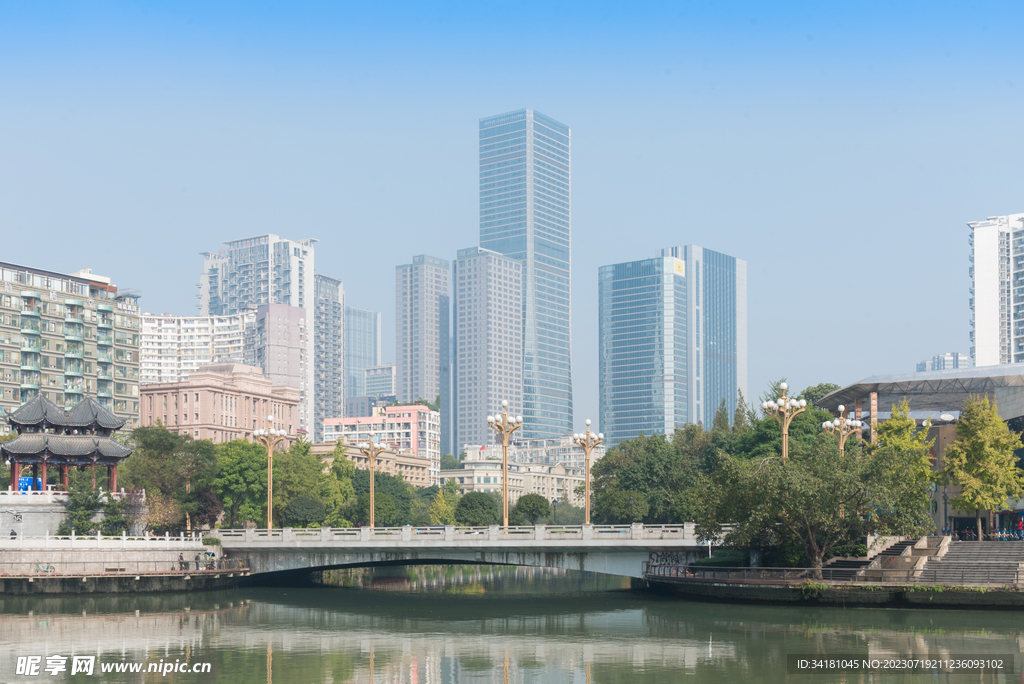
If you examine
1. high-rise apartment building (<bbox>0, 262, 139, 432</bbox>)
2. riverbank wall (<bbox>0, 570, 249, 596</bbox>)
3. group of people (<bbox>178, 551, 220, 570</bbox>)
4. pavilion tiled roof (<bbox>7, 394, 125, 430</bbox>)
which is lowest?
riverbank wall (<bbox>0, 570, 249, 596</bbox>)

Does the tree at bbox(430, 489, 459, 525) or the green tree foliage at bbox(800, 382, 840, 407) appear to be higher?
the green tree foliage at bbox(800, 382, 840, 407)

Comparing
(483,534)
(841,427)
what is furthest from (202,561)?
(841,427)

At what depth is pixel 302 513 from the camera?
279ft

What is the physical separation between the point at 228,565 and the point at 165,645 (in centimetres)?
2792

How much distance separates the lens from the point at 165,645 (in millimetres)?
39219

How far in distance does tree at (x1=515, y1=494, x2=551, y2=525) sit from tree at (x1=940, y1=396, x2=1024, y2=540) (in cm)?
4368

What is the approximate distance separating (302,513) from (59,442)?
19.6 m

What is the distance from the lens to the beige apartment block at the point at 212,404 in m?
157

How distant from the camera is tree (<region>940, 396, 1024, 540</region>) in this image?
5609 centimetres

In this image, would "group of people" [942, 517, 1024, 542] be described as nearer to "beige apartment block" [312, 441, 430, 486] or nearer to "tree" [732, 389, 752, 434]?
"tree" [732, 389, 752, 434]

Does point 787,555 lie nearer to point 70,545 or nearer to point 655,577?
point 655,577

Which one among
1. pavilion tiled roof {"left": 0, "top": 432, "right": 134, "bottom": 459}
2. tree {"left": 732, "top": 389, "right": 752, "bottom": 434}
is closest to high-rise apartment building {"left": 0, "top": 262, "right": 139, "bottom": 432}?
pavilion tiled roof {"left": 0, "top": 432, "right": 134, "bottom": 459}

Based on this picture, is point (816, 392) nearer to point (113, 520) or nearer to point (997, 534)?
point (997, 534)

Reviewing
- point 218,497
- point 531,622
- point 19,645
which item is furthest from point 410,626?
point 218,497
